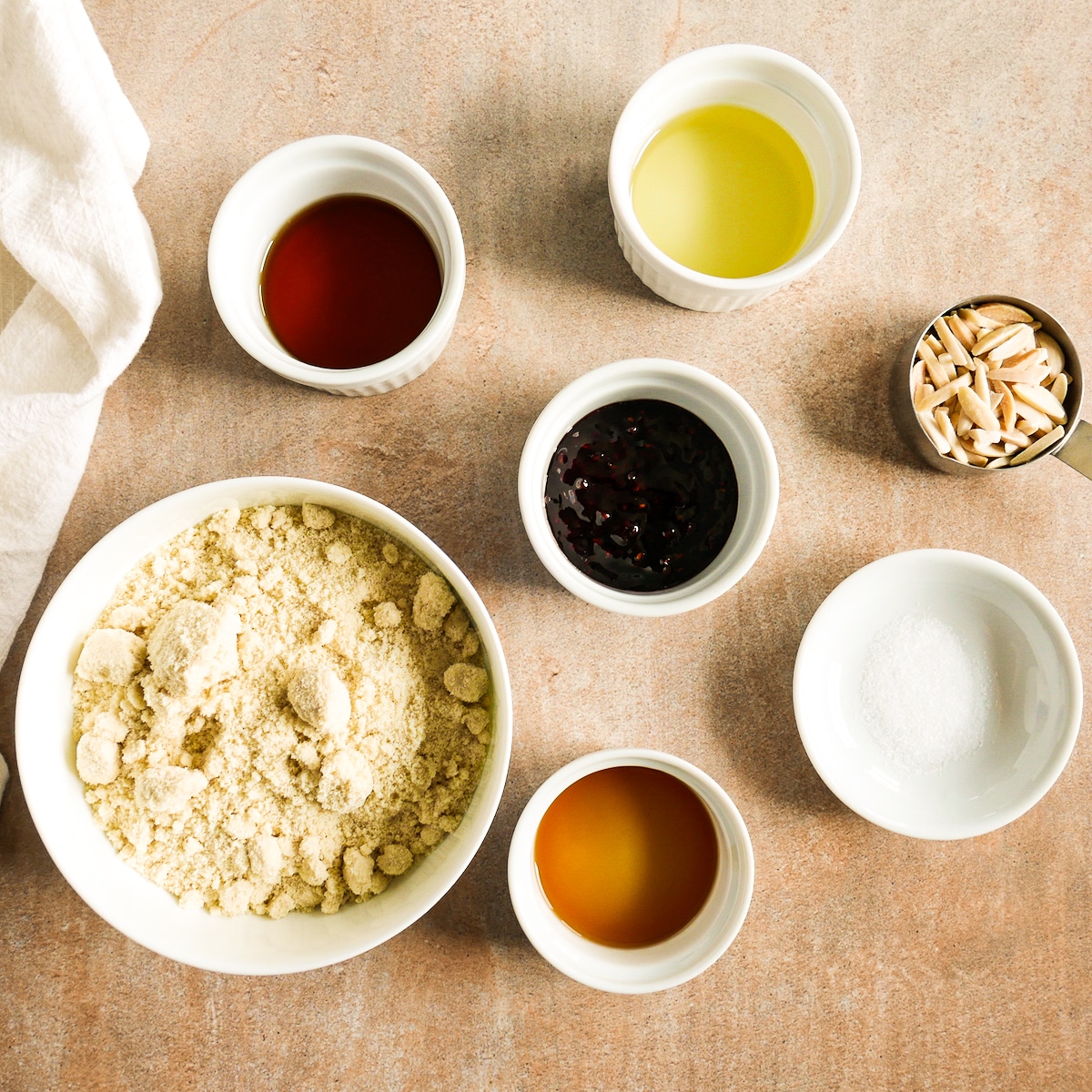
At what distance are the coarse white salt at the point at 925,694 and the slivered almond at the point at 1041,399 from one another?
0.35m

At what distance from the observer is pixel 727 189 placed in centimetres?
116

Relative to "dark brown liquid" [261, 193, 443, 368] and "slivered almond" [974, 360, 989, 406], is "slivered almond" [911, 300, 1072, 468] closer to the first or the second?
"slivered almond" [974, 360, 989, 406]

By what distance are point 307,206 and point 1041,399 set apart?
1.11 m

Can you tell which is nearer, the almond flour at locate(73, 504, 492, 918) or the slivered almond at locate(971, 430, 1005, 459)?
the almond flour at locate(73, 504, 492, 918)

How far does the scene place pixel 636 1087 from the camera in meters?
1.20

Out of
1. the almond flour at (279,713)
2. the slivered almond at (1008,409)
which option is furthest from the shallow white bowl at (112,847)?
the slivered almond at (1008,409)

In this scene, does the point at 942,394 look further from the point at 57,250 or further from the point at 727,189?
the point at 57,250

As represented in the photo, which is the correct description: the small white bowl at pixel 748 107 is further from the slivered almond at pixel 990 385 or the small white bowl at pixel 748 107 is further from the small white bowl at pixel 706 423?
the slivered almond at pixel 990 385

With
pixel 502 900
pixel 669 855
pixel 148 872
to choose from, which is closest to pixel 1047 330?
pixel 669 855

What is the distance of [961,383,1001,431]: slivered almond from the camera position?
113cm

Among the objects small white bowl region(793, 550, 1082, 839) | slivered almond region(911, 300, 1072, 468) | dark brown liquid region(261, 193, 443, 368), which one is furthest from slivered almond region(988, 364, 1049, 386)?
dark brown liquid region(261, 193, 443, 368)

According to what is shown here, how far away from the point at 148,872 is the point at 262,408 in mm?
665

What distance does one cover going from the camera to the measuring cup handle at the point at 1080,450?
3.81 ft

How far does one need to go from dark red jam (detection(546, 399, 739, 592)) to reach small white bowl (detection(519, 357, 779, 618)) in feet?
0.05
